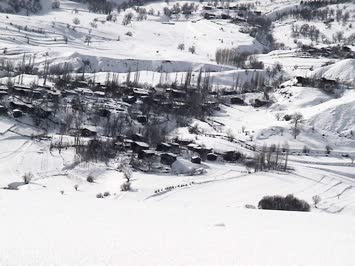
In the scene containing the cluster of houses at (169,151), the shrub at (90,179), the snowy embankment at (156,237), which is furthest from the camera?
the cluster of houses at (169,151)

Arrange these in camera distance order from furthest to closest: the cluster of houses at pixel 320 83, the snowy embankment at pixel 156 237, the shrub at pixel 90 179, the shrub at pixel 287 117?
the cluster of houses at pixel 320 83
the shrub at pixel 287 117
the shrub at pixel 90 179
the snowy embankment at pixel 156 237

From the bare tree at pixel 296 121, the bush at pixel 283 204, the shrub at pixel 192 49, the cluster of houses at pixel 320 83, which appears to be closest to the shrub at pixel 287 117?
Answer: the bare tree at pixel 296 121

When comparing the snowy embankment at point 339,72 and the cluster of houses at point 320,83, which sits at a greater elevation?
the snowy embankment at point 339,72

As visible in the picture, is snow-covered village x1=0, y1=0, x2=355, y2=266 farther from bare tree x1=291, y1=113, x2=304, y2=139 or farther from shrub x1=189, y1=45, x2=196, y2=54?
shrub x1=189, y1=45, x2=196, y2=54

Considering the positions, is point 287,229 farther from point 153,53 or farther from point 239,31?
point 239,31

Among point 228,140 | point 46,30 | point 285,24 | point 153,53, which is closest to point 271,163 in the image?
point 228,140

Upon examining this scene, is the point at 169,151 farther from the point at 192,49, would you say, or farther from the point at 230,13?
the point at 230,13

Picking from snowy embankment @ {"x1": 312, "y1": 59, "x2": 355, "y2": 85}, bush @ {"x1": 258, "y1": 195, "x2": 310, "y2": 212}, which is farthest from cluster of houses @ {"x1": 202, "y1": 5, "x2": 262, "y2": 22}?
bush @ {"x1": 258, "y1": 195, "x2": 310, "y2": 212}

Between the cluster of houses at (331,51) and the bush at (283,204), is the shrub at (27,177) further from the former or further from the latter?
the cluster of houses at (331,51)

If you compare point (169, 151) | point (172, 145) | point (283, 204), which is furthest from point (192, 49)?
point (283, 204)
